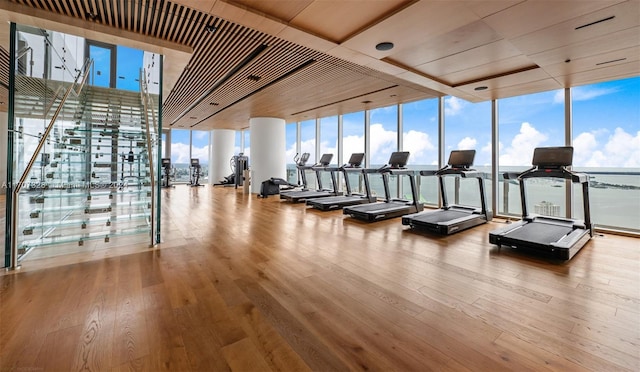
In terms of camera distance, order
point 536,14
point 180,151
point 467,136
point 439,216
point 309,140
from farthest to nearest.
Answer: point 180,151 → point 309,140 → point 467,136 → point 439,216 → point 536,14

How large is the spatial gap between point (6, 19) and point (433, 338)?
5.64m

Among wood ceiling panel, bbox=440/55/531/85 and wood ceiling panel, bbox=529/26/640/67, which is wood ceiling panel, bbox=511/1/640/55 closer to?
wood ceiling panel, bbox=529/26/640/67

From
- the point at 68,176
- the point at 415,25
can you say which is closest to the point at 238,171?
the point at 68,176

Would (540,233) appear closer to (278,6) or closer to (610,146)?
(610,146)

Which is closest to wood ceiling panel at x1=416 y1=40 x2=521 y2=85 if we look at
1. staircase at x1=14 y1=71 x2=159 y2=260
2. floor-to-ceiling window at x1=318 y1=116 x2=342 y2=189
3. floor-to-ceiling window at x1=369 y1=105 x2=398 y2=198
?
floor-to-ceiling window at x1=369 y1=105 x2=398 y2=198

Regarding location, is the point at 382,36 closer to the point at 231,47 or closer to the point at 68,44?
the point at 231,47

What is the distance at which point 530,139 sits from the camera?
19.2 ft

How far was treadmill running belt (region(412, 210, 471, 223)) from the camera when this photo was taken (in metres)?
4.80

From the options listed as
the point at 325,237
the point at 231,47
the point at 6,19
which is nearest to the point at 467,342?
the point at 325,237

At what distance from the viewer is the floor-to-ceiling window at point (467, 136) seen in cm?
649

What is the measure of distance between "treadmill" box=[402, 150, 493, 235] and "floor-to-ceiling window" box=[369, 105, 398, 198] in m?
2.48

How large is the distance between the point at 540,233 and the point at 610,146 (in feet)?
9.28

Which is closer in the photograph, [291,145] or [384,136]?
[384,136]

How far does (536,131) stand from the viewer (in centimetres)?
581
